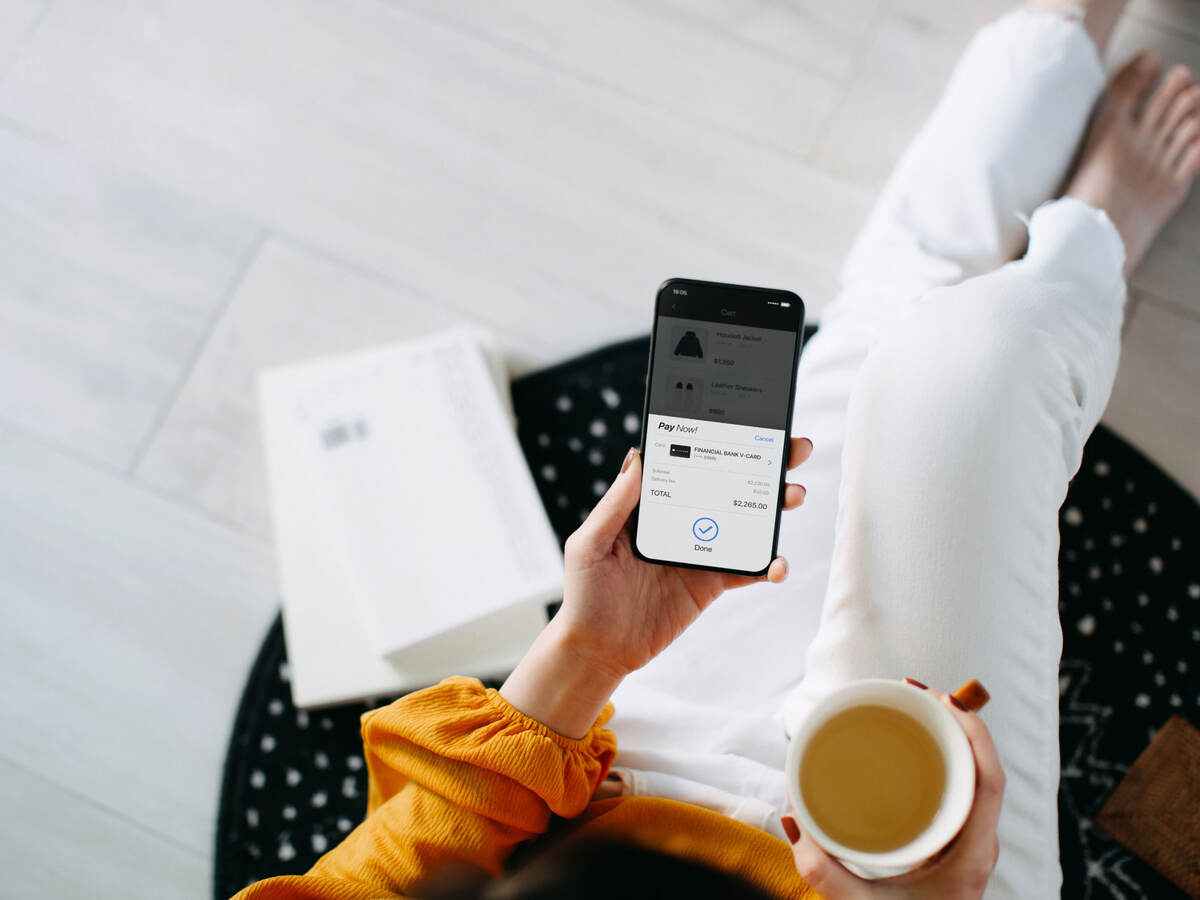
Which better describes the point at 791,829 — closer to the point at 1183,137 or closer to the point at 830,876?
the point at 830,876

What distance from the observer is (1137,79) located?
2.82 feet

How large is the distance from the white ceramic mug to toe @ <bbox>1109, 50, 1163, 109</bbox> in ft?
2.55

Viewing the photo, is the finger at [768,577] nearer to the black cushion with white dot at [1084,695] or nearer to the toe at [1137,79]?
the black cushion with white dot at [1084,695]

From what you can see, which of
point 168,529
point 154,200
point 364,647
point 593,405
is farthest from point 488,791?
point 154,200

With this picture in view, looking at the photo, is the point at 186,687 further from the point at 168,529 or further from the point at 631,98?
the point at 631,98

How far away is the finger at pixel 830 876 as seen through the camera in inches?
16.2

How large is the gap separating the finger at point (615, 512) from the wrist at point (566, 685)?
0.19 feet

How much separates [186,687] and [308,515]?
0.74 feet

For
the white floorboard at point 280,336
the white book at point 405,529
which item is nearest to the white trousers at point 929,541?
the white book at point 405,529

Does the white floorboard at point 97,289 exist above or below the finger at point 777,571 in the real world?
below

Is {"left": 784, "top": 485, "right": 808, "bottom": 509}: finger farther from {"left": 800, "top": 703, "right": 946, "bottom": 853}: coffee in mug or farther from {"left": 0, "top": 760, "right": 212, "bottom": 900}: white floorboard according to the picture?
{"left": 0, "top": 760, "right": 212, "bottom": 900}: white floorboard

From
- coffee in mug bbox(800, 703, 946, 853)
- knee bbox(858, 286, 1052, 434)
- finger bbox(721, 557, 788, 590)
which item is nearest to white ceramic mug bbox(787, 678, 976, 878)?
coffee in mug bbox(800, 703, 946, 853)

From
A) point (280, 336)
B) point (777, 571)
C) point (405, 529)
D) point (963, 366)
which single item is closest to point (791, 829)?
point (777, 571)

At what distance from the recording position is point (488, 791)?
505 millimetres
